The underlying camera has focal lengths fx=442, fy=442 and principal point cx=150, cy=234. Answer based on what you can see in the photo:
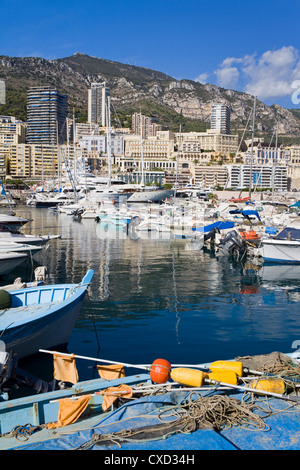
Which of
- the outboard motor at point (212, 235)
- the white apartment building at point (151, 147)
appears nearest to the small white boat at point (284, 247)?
the outboard motor at point (212, 235)

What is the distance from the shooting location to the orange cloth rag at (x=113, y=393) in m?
6.25

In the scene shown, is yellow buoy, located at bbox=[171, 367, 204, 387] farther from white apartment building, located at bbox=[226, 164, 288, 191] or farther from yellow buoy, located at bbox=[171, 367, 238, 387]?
white apartment building, located at bbox=[226, 164, 288, 191]

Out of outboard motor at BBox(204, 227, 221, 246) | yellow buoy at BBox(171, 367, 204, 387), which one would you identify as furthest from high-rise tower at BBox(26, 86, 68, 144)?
yellow buoy at BBox(171, 367, 204, 387)

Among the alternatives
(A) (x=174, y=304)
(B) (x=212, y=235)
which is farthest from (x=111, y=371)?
(B) (x=212, y=235)

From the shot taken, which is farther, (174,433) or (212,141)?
(212,141)

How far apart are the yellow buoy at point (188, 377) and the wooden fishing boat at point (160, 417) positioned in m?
0.01

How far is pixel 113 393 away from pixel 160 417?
32.5 inches

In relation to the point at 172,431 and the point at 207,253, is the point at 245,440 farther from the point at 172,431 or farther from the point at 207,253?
the point at 207,253

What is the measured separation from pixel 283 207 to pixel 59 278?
31729 mm

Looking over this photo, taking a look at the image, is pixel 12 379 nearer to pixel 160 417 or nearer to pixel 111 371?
pixel 111 371

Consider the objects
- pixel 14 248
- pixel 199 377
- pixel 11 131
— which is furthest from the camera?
pixel 11 131

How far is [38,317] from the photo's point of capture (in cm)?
888

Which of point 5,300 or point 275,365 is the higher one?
point 5,300
